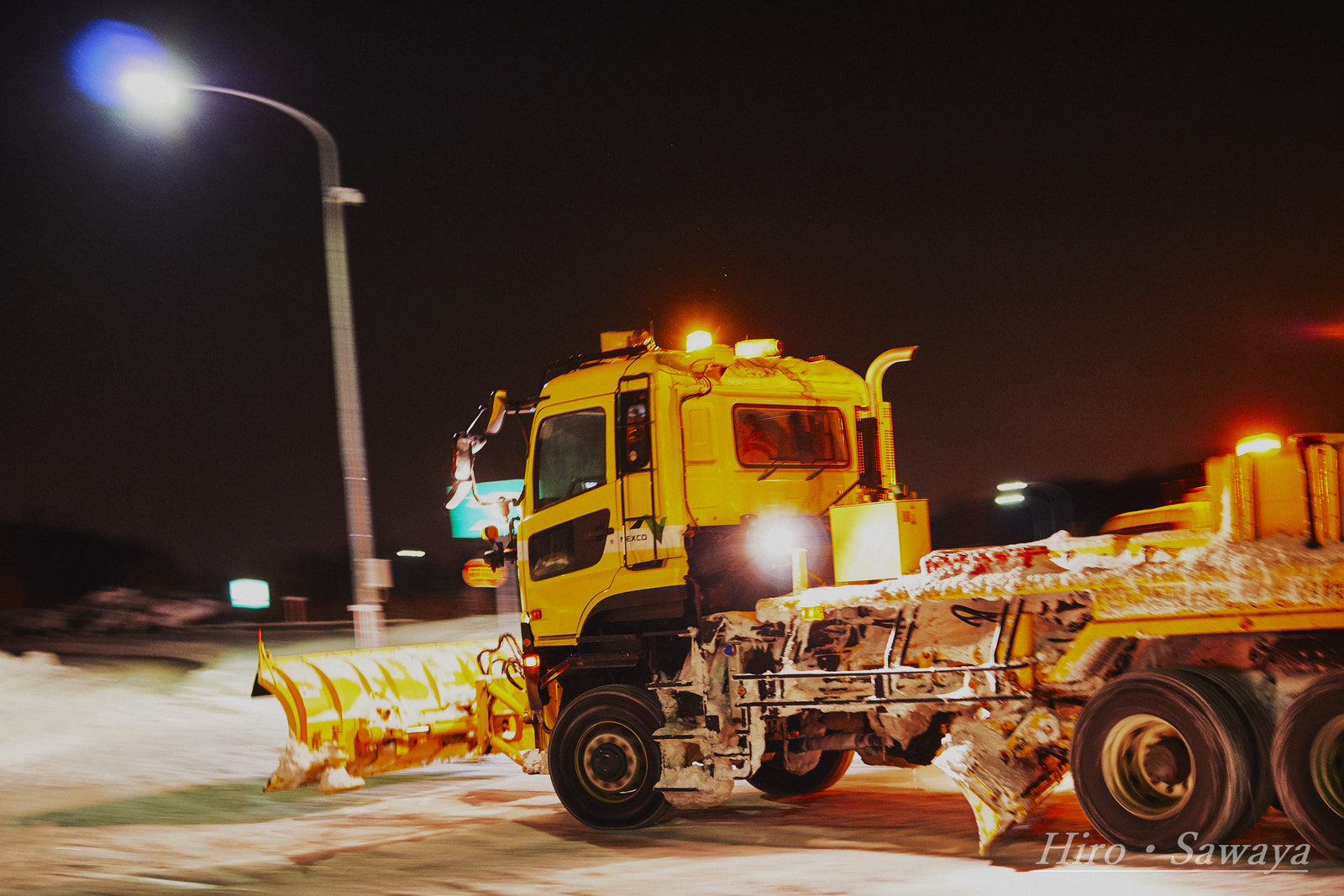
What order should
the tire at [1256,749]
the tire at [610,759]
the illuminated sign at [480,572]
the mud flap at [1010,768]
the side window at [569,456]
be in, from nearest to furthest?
the tire at [1256,749]
the mud flap at [1010,768]
the tire at [610,759]
the side window at [569,456]
the illuminated sign at [480,572]

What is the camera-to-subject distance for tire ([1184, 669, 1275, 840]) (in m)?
6.62

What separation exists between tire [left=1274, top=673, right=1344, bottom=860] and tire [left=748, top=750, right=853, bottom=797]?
4.68 metres

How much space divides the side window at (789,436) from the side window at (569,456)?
1.00m

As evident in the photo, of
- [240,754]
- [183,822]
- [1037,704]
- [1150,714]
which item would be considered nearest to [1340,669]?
[1150,714]

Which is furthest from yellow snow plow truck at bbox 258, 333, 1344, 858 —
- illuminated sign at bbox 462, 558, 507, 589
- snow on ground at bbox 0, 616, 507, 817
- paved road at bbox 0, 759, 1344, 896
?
snow on ground at bbox 0, 616, 507, 817

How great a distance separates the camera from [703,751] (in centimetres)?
903

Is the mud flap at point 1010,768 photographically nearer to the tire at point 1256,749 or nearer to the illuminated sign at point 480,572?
the tire at point 1256,749

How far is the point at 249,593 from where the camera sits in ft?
133

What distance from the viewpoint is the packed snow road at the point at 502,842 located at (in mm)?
6980

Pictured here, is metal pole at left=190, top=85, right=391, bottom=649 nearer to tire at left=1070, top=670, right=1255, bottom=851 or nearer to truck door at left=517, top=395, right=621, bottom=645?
truck door at left=517, top=395, right=621, bottom=645

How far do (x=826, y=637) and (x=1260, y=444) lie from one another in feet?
9.59

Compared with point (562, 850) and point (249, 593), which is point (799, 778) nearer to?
point (562, 850)

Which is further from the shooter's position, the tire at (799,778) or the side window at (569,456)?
the tire at (799,778)

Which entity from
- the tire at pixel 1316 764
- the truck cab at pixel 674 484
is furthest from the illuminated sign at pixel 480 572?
the tire at pixel 1316 764
